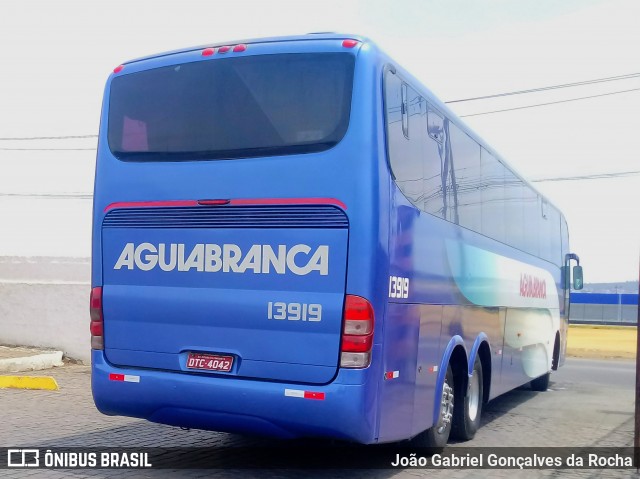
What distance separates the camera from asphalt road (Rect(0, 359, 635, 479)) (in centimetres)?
755

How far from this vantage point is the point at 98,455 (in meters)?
7.73

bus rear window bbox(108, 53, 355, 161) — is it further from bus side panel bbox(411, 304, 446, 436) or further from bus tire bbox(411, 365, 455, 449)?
bus tire bbox(411, 365, 455, 449)

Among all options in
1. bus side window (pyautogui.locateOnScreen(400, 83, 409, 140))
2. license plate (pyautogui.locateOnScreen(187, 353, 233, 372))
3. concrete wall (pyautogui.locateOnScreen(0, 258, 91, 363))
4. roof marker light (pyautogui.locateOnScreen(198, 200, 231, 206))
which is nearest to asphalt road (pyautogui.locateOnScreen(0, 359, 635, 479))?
concrete wall (pyautogui.locateOnScreen(0, 258, 91, 363))

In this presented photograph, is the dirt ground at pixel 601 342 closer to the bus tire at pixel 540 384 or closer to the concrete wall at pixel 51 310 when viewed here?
the bus tire at pixel 540 384

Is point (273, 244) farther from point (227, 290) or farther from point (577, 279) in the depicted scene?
point (577, 279)

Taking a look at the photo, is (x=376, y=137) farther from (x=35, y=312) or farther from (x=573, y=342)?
(x=573, y=342)

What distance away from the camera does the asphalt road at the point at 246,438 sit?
7551mm

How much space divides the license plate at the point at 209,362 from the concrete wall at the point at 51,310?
9.90 metres

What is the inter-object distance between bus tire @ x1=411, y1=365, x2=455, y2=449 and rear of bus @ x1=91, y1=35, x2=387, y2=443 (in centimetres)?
198

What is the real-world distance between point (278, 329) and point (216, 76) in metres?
2.40

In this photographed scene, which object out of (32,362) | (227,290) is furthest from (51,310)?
(227,290)

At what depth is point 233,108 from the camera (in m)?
6.99

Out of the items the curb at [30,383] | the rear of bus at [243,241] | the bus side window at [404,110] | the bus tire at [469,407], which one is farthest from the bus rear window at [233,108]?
the curb at [30,383]

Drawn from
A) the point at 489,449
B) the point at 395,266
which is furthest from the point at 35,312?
the point at 395,266
